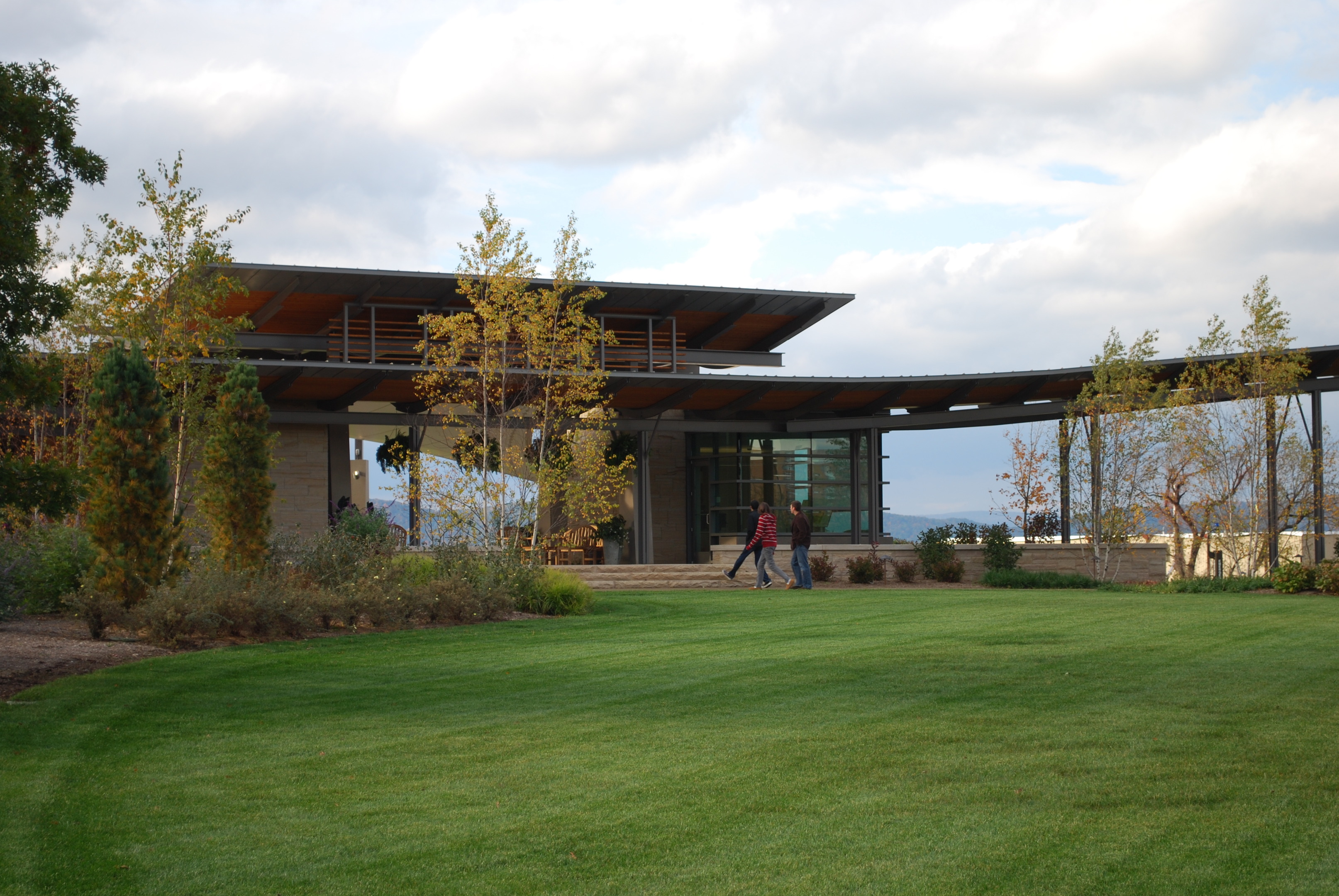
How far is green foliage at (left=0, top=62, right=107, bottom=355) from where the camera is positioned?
7.84 m

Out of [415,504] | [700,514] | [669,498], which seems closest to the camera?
[415,504]

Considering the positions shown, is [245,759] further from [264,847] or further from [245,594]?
[245,594]

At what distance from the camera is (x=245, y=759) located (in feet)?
18.9

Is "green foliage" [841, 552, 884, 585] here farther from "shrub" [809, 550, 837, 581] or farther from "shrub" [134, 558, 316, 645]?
"shrub" [134, 558, 316, 645]

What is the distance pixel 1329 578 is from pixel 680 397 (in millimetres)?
14509

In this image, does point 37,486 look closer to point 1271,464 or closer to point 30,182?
point 30,182

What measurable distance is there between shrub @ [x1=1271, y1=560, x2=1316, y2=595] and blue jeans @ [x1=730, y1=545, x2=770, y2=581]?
8.64 metres

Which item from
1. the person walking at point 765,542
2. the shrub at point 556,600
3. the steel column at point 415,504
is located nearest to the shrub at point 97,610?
the shrub at point 556,600

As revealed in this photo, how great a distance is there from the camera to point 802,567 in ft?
68.3

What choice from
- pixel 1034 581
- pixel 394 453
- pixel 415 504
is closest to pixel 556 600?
pixel 415 504

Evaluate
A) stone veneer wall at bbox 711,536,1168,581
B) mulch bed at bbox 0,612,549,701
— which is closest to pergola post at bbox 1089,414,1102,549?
stone veneer wall at bbox 711,536,1168,581

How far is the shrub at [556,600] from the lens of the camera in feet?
49.1

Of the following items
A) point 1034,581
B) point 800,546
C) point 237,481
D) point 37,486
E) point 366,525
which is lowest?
point 1034,581

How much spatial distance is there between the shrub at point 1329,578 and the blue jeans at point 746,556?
9.16 metres
